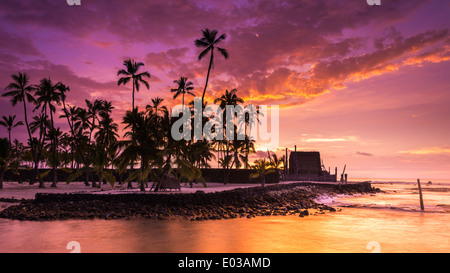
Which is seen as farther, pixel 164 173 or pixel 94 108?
pixel 94 108

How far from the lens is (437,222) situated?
24156 millimetres

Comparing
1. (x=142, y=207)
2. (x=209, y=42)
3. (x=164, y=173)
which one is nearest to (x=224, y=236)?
(x=142, y=207)

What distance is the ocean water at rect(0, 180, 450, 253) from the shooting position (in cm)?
1405

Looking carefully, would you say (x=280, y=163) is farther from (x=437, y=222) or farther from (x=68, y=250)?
(x=68, y=250)

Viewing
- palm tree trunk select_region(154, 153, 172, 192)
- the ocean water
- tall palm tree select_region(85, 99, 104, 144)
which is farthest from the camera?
tall palm tree select_region(85, 99, 104, 144)

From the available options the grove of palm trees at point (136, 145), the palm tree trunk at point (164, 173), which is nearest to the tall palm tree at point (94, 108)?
the grove of palm trees at point (136, 145)

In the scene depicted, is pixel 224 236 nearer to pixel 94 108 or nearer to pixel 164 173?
pixel 164 173

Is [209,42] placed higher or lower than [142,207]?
higher

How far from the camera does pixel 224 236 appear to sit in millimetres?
16328

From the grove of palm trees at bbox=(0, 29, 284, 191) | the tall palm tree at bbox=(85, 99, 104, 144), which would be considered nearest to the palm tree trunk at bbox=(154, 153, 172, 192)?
the grove of palm trees at bbox=(0, 29, 284, 191)

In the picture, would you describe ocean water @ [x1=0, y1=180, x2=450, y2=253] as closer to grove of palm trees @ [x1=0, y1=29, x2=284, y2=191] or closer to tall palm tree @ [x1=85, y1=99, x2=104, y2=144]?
grove of palm trees @ [x1=0, y1=29, x2=284, y2=191]

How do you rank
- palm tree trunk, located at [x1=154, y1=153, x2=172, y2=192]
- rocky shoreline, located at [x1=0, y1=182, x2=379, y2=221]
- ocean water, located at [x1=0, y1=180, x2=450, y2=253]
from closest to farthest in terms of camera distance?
ocean water, located at [x1=0, y1=180, x2=450, y2=253] → rocky shoreline, located at [x1=0, y1=182, x2=379, y2=221] → palm tree trunk, located at [x1=154, y1=153, x2=172, y2=192]

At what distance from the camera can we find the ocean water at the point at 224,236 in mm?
14055

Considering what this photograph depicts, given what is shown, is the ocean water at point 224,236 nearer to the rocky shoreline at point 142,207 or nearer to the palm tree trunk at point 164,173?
the rocky shoreline at point 142,207
